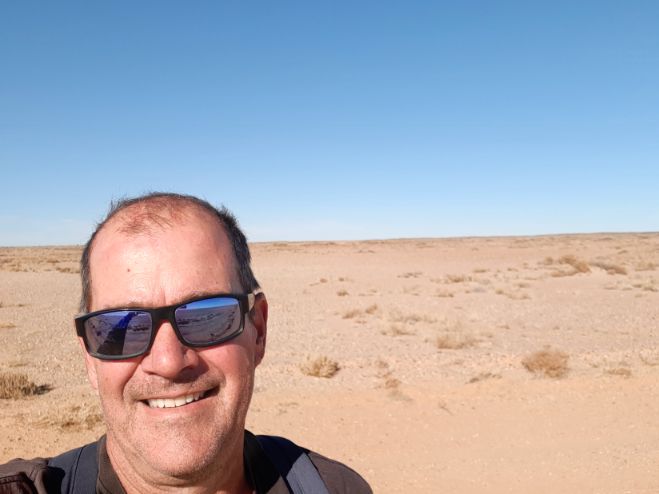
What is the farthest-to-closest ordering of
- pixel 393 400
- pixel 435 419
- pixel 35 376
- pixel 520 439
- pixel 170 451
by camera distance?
pixel 35 376, pixel 393 400, pixel 435 419, pixel 520 439, pixel 170 451

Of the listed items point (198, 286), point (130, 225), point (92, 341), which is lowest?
point (92, 341)

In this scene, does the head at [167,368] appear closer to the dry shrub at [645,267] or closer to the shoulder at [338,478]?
the shoulder at [338,478]

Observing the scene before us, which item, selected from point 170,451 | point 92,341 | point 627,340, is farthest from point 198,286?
point 627,340

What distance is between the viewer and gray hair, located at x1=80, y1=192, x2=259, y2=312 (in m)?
1.65

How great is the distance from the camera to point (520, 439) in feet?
20.3

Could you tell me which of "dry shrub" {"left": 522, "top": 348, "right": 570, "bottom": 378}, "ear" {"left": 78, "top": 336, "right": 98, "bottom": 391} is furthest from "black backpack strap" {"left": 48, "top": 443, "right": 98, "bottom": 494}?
"dry shrub" {"left": 522, "top": 348, "right": 570, "bottom": 378}

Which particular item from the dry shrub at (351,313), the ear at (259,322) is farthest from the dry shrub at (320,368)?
the ear at (259,322)

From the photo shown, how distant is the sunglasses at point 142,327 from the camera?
1.55 metres

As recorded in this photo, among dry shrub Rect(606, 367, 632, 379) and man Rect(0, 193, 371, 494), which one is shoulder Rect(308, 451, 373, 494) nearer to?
man Rect(0, 193, 371, 494)

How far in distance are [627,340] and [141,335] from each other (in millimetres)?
12158

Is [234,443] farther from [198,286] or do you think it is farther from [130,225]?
[130,225]

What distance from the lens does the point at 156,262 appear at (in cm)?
158

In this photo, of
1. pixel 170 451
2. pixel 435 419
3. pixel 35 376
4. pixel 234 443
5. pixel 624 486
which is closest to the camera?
pixel 170 451

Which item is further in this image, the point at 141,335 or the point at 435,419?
the point at 435,419
